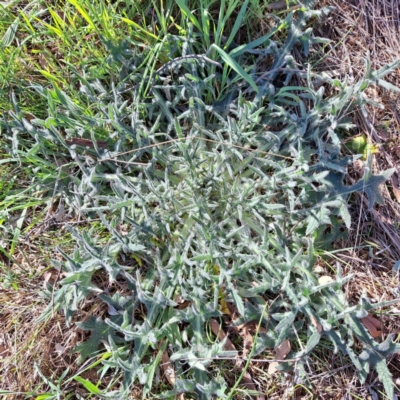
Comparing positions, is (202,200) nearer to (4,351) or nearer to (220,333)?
(220,333)

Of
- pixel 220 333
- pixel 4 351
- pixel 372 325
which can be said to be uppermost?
pixel 372 325

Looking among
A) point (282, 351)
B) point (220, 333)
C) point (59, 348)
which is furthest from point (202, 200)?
point (59, 348)

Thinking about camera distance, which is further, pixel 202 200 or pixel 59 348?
pixel 59 348

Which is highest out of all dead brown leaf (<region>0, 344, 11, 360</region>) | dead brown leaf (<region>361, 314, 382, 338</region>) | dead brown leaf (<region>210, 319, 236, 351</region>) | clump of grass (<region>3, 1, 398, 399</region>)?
clump of grass (<region>3, 1, 398, 399</region>)

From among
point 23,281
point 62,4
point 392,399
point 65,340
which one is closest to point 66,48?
point 62,4

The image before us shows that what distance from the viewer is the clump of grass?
6.98ft

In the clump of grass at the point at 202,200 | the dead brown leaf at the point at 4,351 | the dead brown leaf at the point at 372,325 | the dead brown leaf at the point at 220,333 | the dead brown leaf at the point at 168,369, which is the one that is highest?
the clump of grass at the point at 202,200

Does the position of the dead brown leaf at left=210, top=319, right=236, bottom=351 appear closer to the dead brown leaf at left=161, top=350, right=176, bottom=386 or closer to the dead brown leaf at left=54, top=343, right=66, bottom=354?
the dead brown leaf at left=161, top=350, right=176, bottom=386

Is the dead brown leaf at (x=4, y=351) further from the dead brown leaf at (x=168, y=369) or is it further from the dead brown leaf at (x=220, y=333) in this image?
the dead brown leaf at (x=220, y=333)

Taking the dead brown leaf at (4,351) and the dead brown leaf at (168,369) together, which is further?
the dead brown leaf at (4,351)

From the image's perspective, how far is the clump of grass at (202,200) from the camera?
2.13 m

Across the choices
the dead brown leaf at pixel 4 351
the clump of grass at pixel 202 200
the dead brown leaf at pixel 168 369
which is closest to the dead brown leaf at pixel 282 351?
the clump of grass at pixel 202 200

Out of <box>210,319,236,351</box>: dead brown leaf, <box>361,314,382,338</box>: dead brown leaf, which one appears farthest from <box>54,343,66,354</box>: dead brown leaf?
<box>361,314,382,338</box>: dead brown leaf

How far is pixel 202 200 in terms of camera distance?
221 cm
